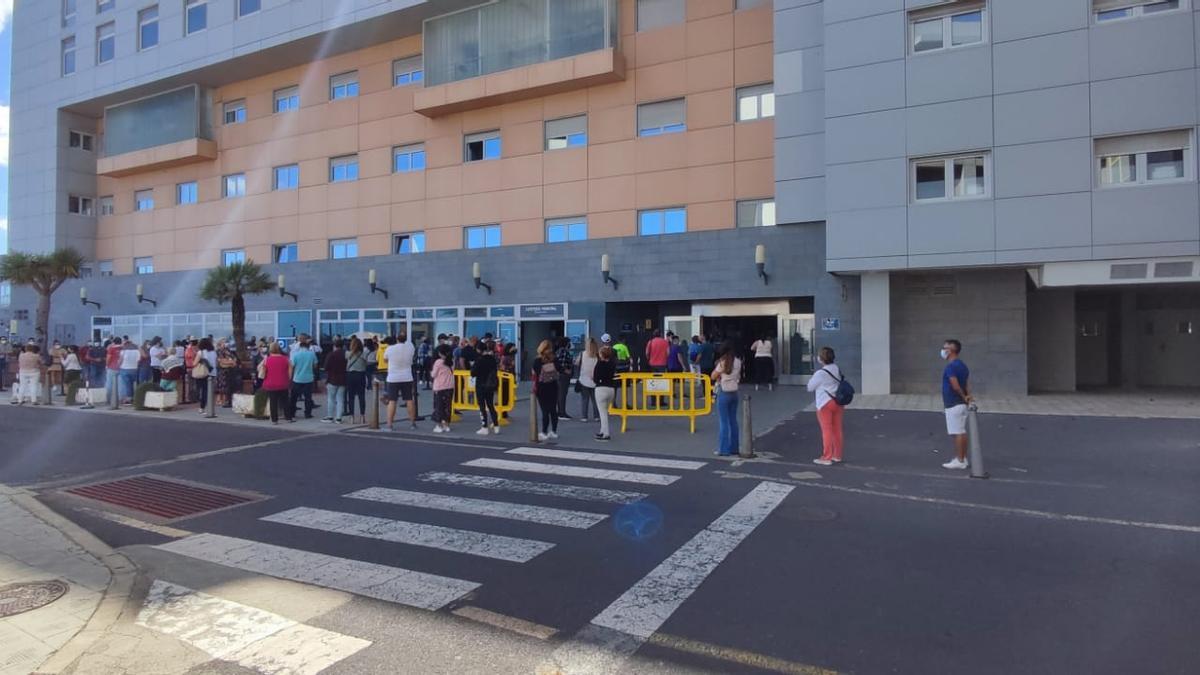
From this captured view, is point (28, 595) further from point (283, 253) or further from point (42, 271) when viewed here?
point (42, 271)

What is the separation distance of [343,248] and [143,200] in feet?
46.8

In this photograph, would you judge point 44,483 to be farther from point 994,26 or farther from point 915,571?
point 994,26

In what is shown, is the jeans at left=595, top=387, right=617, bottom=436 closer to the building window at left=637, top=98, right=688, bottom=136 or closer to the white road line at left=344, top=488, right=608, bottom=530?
the white road line at left=344, top=488, right=608, bottom=530

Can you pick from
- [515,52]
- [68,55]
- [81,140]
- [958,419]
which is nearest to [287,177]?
[515,52]

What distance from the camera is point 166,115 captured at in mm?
32469

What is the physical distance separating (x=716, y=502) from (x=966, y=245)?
12236 millimetres

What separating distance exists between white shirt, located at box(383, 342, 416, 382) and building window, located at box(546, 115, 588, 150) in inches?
485

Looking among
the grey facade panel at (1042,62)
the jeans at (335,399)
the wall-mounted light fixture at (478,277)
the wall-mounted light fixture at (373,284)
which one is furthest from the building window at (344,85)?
the grey facade panel at (1042,62)

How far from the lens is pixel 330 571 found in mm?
5387

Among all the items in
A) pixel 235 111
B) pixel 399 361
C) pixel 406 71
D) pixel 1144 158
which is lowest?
pixel 399 361

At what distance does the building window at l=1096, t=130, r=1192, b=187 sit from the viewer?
14.8m

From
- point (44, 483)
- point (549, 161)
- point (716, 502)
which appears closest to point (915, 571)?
point (716, 502)

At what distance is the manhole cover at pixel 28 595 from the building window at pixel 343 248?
23.4 m

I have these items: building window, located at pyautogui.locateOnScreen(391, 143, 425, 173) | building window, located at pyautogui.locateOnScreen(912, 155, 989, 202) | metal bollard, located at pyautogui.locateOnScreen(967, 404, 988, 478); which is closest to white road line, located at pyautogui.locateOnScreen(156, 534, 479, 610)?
metal bollard, located at pyautogui.locateOnScreen(967, 404, 988, 478)
